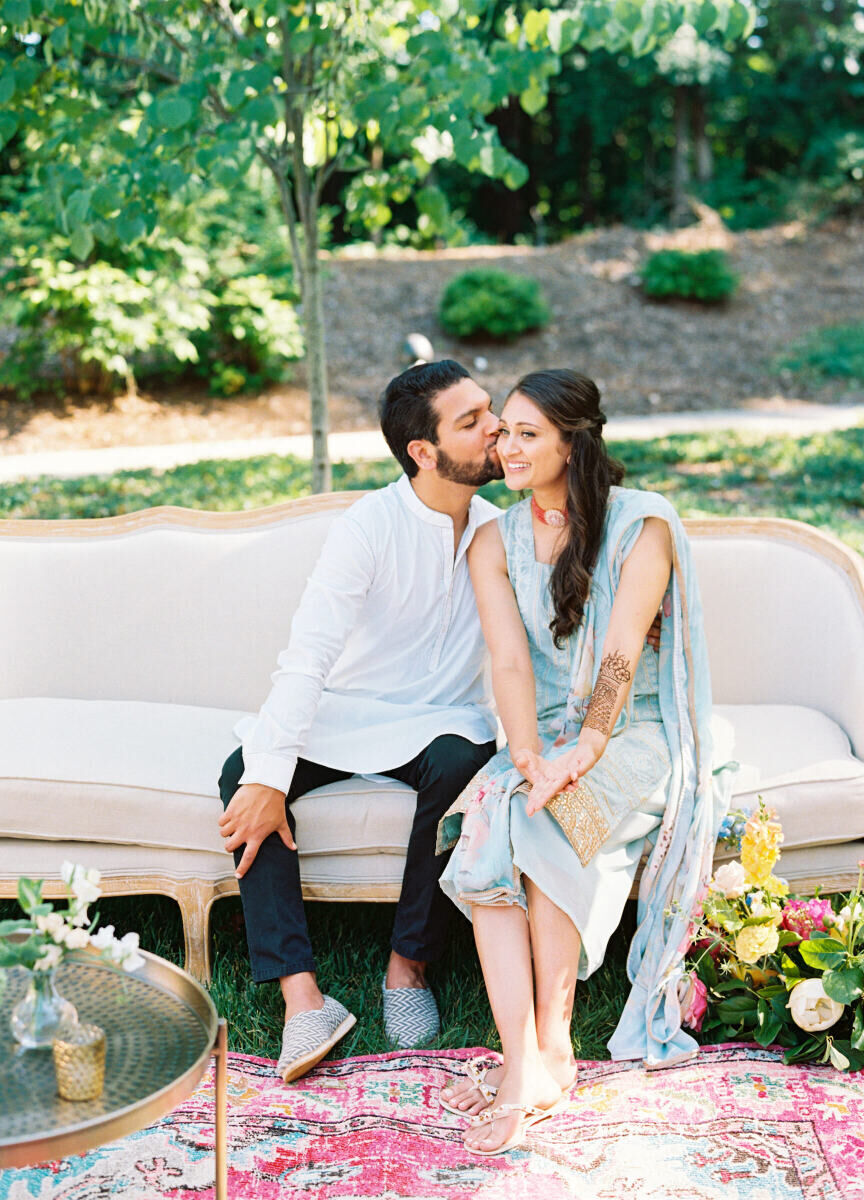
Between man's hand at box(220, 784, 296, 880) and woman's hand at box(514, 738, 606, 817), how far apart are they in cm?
55

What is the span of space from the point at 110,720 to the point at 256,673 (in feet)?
1.49

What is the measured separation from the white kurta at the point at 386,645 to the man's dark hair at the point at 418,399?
155 millimetres

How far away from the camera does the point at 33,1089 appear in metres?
1.73

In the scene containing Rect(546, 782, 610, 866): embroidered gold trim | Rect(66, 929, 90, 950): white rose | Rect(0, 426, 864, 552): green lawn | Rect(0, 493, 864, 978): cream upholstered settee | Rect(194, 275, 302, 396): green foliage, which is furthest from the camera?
Rect(194, 275, 302, 396): green foliage

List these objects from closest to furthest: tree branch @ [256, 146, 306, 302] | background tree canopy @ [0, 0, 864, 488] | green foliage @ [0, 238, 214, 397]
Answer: background tree canopy @ [0, 0, 864, 488], tree branch @ [256, 146, 306, 302], green foliage @ [0, 238, 214, 397]

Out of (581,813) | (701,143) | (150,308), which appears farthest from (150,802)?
(701,143)

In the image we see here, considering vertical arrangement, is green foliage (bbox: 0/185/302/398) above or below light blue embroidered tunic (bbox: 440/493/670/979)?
above

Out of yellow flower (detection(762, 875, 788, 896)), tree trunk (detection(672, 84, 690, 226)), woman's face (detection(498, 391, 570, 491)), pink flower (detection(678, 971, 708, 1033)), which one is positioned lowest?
pink flower (detection(678, 971, 708, 1033))

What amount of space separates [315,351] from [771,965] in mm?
3532

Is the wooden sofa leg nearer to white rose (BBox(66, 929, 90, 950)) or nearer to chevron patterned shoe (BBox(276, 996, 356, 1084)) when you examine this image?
chevron patterned shoe (BBox(276, 996, 356, 1084))

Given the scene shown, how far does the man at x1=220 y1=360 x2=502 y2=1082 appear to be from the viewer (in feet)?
8.70

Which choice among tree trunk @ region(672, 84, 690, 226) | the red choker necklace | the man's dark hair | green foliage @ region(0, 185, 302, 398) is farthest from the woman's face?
tree trunk @ region(672, 84, 690, 226)

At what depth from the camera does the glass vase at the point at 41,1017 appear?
179 centimetres

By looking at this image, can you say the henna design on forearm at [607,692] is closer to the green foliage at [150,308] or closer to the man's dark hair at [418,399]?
the man's dark hair at [418,399]
